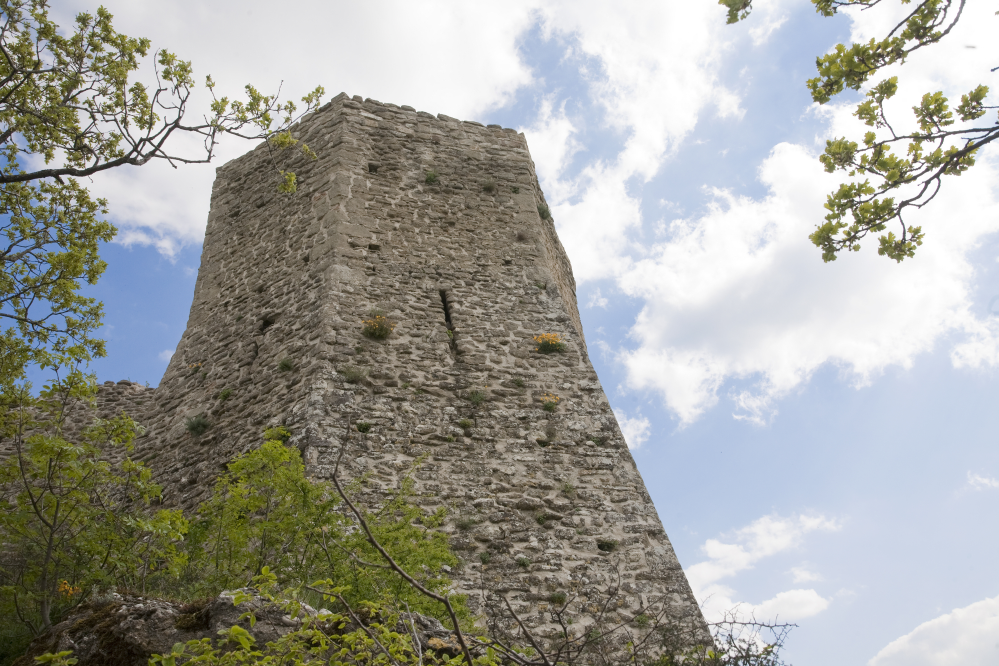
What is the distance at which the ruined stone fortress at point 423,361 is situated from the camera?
6777mm

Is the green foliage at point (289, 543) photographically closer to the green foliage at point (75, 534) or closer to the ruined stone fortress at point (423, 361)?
the green foliage at point (75, 534)

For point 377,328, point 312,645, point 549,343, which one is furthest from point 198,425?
point 312,645

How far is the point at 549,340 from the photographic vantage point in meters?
8.70

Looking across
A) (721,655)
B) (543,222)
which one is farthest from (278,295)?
(721,655)

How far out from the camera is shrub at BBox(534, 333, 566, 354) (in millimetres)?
8633

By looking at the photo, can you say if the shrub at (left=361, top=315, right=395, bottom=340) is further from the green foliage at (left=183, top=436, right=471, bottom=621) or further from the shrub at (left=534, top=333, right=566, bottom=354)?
the green foliage at (left=183, top=436, right=471, bottom=621)

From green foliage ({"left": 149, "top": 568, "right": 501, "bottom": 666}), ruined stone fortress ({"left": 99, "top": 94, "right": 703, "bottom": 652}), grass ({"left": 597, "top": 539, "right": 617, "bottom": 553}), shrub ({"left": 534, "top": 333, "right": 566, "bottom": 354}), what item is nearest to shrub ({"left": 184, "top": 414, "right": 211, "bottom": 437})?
ruined stone fortress ({"left": 99, "top": 94, "right": 703, "bottom": 652})

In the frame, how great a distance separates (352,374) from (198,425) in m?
2.06

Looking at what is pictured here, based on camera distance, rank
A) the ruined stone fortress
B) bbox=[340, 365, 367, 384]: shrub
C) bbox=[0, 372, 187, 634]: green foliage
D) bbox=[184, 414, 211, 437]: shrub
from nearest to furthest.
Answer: bbox=[0, 372, 187, 634]: green foliage → the ruined stone fortress → bbox=[340, 365, 367, 384]: shrub → bbox=[184, 414, 211, 437]: shrub

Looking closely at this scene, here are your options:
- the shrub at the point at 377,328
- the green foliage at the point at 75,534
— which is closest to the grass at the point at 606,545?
the shrub at the point at 377,328

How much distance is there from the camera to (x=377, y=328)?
8.13 m

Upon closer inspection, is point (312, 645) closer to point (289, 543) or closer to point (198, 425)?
point (289, 543)

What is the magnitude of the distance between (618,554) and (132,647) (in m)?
4.63

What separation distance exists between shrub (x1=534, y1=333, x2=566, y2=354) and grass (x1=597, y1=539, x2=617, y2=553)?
101 inches
